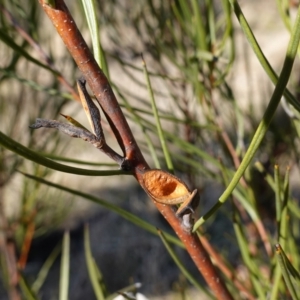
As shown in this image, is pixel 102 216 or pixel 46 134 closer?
pixel 46 134

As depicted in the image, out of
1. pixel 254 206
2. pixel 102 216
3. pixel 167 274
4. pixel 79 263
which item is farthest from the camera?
pixel 102 216

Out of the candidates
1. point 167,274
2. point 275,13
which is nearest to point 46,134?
point 167,274

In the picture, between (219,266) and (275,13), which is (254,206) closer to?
(219,266)

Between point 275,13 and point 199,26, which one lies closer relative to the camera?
point 199,26

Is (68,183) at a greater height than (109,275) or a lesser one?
greater

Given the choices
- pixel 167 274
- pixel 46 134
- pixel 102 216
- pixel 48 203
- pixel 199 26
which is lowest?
pixel 167 274

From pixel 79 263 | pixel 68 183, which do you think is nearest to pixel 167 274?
pixel 79 263

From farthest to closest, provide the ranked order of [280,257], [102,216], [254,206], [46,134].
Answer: [102,216]
[46,134]
[254,206]
[280,257]

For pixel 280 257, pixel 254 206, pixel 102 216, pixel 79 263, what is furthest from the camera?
pixel 102 216

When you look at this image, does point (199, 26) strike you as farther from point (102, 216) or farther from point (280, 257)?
point (102, 216)
